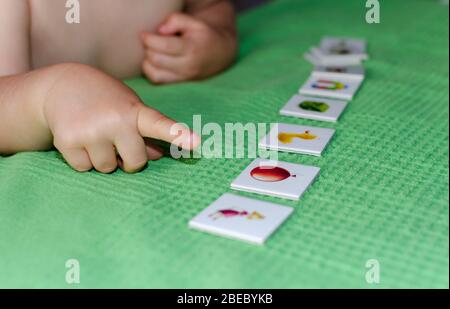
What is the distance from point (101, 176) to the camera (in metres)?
0.71

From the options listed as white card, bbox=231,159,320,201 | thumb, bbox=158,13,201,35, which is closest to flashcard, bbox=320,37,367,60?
thumb, bbox=158,13,201,35

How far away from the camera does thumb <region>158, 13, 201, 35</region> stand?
102cm

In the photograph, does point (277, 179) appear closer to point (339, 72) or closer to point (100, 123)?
point (100, 123)

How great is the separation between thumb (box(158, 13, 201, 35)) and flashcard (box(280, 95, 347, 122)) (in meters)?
0.22

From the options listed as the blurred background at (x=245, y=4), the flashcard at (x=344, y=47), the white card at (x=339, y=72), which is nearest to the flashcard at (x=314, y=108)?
the white card at (x=339, y=72)

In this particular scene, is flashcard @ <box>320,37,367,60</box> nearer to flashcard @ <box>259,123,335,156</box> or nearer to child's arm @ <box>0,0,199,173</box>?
flashcard @ <box>259,123,335,156</box>

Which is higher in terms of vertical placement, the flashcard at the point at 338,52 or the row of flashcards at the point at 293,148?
the flashcard at the point at 338,52

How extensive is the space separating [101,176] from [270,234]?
0.74 feet

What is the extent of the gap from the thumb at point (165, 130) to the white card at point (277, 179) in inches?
2.5

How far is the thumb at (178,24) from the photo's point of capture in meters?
1.02

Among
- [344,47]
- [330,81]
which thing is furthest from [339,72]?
[344,47]

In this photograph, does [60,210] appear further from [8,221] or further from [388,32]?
[388,32]

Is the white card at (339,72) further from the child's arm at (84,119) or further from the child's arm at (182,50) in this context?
the child's arm at (84,119)
